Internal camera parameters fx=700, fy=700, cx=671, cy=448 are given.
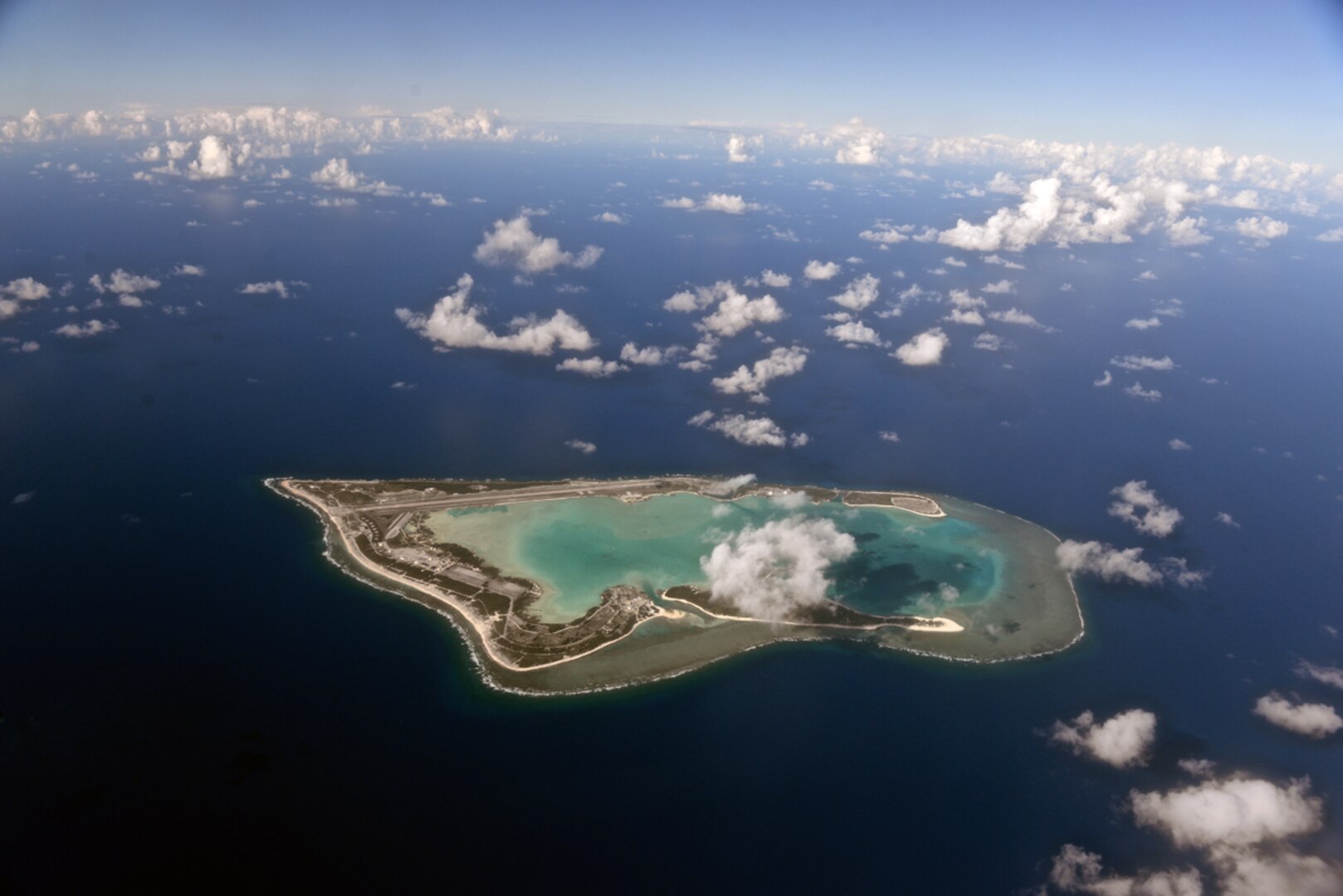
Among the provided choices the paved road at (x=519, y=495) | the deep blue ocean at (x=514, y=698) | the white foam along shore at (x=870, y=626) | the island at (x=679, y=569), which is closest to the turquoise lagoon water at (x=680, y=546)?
the island at (x=679, y=569)

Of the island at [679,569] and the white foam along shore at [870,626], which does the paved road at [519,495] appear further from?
the white foam along shore at [870,626]

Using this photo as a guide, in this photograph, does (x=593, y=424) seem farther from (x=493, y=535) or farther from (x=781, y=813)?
(x=781, y=813)

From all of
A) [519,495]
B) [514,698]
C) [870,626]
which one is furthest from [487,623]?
[870,626]

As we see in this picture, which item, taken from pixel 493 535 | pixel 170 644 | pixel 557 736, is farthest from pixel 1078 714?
pixel 170 644

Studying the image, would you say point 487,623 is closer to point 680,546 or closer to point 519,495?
point 680,546

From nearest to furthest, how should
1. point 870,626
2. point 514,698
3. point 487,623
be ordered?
point 514,698, point 487,623, point 870,626

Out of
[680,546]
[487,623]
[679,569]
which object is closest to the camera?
[487,623]
